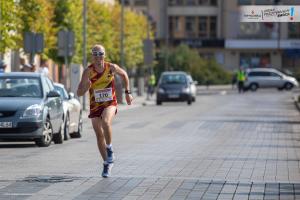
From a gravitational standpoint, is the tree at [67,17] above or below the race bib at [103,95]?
above

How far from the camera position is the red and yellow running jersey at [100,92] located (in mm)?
14664

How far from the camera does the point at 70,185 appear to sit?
42.8 feet

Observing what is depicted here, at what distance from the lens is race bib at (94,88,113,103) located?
1469cm

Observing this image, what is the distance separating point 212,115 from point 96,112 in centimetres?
2297

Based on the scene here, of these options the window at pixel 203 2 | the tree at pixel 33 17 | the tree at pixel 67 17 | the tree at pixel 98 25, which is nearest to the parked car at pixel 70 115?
the tree at pixel 33 17

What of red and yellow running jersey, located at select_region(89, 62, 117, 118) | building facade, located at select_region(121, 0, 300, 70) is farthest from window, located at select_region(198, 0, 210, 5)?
red and yellow running jersey, located at select_region(89, 62, 117, 118)

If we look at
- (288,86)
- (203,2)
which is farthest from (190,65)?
(203,2)

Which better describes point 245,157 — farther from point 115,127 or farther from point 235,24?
point 235,24

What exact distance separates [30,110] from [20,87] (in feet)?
4.36

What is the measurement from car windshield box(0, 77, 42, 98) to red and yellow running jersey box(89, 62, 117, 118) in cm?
649

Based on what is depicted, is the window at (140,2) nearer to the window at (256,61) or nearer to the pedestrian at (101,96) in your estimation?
the window at (256,61)

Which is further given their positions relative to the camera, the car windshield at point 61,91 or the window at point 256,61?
the window at point 256,61

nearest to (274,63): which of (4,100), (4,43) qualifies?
(4,43)

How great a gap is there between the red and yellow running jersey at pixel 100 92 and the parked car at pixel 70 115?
8.03m
